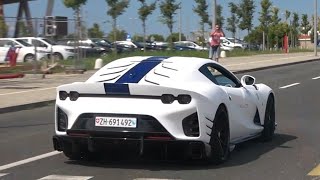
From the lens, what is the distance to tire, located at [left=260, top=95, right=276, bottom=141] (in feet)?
32.8

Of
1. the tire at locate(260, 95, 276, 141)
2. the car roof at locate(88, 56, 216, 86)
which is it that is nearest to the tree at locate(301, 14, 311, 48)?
the tire at locate(260, 95, 276, 141)

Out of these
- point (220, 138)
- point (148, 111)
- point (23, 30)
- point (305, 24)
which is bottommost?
point (220, 138)

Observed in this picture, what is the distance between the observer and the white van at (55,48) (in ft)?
93.0

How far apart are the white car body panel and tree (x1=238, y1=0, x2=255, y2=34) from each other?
183 ft

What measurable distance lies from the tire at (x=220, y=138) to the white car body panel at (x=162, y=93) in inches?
4.4

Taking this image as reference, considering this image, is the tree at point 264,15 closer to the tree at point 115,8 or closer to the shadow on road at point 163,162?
the tree at point 115,8

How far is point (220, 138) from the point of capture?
8.13 m

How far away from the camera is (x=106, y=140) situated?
7.74 m

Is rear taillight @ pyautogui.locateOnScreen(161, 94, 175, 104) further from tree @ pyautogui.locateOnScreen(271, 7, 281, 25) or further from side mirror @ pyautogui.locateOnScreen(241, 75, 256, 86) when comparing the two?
tree @ pyautogui.locateOnScreen(271, 7, 281, 25)

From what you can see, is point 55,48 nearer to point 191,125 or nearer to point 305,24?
point 191,125

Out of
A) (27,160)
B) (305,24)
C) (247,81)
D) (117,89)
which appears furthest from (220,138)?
(305,24)

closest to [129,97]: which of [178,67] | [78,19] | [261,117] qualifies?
[178,67]

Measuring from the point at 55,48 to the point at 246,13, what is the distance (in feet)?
115

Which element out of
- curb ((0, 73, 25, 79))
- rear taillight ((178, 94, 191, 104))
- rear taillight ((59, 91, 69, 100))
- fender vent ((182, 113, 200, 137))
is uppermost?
rear taillight ((59, 91, 69, 100))
